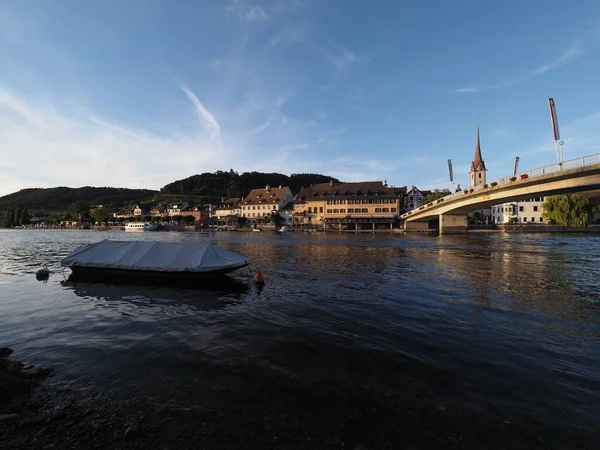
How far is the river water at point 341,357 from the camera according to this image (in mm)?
5566

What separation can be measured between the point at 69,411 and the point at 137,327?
5.56 meters

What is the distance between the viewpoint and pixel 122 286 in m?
18.5

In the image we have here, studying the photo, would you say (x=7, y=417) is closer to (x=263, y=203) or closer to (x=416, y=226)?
(x=416, y=226)

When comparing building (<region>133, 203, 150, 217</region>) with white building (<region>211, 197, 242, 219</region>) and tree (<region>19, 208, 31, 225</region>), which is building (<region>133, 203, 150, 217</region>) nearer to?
white building (<region>211, 197, 242, 219</region>)

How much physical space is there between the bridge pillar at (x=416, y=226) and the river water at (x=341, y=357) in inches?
3235

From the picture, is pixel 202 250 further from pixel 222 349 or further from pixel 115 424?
pixel 115 424

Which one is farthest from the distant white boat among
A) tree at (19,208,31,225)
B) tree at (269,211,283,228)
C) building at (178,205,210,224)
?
tree at (19,208,31,225)

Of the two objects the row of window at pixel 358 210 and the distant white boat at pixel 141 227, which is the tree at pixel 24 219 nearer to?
the distant white boat at pixel 141 227

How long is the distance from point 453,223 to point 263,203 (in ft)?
255

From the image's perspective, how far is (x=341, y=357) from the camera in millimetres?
8484

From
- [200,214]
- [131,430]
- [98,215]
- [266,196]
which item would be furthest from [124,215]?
[131,430]

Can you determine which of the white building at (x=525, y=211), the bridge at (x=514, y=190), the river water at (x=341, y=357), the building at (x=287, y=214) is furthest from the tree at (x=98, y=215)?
the white building at (x=525, y=211)

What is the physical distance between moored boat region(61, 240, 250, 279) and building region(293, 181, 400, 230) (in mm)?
88197

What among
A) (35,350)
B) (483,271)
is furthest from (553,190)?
(35,350)
